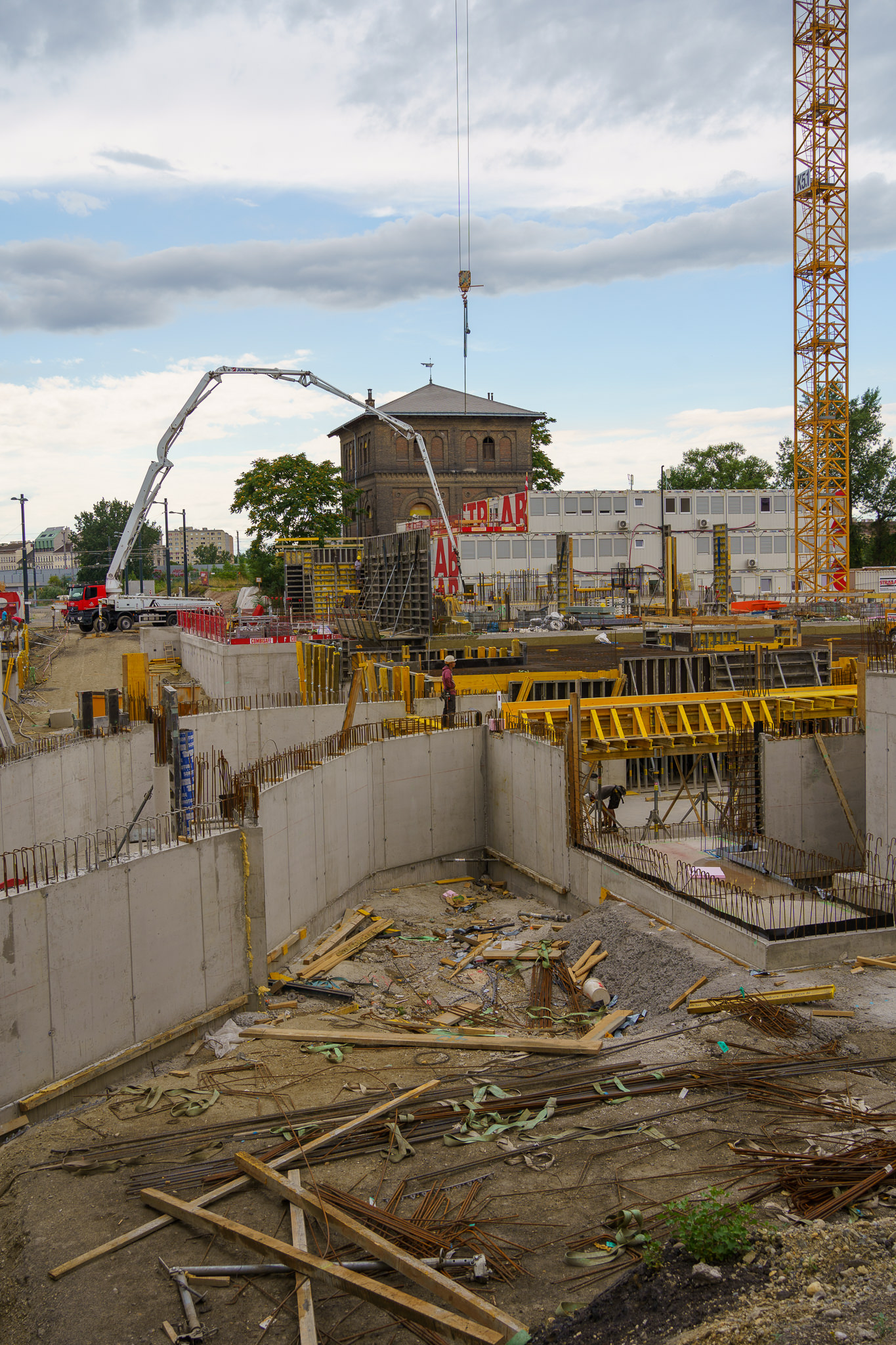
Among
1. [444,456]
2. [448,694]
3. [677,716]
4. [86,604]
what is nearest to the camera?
[677,716]

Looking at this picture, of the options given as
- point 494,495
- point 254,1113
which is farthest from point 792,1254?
point 494,495

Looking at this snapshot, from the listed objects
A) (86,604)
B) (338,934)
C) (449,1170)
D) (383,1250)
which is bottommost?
(338,934)

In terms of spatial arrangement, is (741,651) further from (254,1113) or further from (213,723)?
(254,1113)

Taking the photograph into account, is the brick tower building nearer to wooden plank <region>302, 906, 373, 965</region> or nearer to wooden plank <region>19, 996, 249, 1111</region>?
wooden plank <region>302, 906, 373, 965</region>

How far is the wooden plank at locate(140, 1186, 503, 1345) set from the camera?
6.62m

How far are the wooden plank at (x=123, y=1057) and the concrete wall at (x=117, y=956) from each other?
0.23 ft

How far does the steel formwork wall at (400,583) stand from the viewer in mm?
32500

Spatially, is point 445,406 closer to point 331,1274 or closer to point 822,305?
point 822,305

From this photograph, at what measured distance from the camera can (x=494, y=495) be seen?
74.2 metres

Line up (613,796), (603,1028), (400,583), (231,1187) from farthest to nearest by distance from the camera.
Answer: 1. (400,583)
2. (613,796)
3. (603,1028)
4. (231,1187)

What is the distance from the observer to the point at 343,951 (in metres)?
15.9

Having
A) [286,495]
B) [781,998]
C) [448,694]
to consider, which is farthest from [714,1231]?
[286,495]

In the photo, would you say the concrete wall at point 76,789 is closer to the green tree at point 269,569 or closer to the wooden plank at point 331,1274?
the wooden plank at point 331,1274

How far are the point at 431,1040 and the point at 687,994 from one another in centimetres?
327
